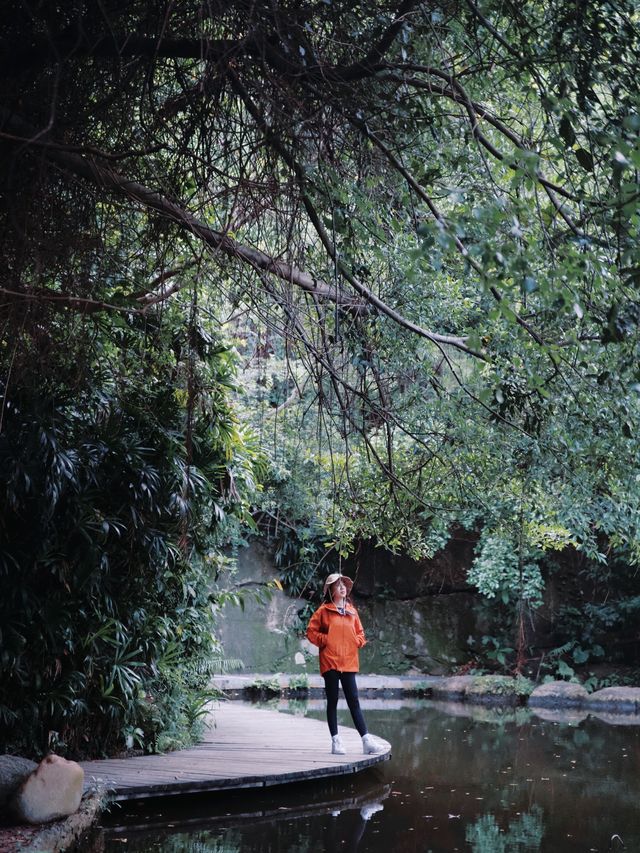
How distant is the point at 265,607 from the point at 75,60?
40.0 feet

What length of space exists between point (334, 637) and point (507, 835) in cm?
202

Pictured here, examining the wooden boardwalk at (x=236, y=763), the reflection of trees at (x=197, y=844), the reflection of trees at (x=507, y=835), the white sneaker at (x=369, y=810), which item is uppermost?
the wooden boardwalk at (x=236, y=763)

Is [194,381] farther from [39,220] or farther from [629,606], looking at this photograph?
[629,606]

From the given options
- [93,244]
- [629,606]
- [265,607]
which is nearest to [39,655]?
[93,244]

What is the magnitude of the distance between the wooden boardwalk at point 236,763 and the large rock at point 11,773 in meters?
0.54

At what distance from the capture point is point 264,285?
4.21 metres

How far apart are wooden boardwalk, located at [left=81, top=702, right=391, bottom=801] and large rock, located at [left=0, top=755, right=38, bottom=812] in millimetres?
537

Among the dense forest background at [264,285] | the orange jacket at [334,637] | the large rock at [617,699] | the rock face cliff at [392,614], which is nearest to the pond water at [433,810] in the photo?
the orange jacket at [334,637]

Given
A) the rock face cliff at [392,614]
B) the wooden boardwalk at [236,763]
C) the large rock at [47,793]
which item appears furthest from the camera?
the rock face cliff at [392,614]

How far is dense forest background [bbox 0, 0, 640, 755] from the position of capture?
3.38m

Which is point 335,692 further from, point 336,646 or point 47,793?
point 47,793

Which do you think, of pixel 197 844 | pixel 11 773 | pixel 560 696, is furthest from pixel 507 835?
pixel 560 696

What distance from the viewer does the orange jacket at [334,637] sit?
23.1 ft

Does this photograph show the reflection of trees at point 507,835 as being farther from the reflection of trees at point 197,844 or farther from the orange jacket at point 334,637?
the orange jacket at point 334,637
